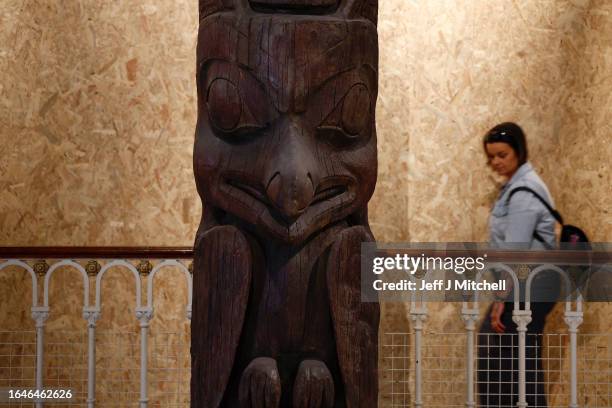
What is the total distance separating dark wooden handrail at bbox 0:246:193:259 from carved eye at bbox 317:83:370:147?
1267 millimetres

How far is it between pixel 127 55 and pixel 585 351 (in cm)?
307

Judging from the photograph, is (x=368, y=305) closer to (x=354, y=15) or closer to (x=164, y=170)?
(x=354, y=15)

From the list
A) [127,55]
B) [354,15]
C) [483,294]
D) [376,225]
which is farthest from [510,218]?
[127,55]

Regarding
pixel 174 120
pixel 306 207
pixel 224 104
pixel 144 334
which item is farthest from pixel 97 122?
pixel 306 207

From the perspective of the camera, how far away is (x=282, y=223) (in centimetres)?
240

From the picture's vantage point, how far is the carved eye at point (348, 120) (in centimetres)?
249

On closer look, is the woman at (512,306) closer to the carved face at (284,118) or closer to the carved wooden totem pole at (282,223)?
the carved wooden totem pole at (282,223)

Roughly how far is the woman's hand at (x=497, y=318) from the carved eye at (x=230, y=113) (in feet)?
5.57

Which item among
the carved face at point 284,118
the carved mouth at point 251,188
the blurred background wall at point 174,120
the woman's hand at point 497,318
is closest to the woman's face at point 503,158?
the blurred background wall at point 174,120

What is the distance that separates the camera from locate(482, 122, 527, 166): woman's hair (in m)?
3.96

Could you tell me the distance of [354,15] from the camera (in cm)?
258

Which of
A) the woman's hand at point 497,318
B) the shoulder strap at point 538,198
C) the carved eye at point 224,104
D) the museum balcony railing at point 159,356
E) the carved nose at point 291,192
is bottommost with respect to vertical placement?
the museum balcony railing at point 159,356

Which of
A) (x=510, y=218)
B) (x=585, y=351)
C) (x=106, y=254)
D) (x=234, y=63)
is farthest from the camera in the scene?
(x=585, y=351)

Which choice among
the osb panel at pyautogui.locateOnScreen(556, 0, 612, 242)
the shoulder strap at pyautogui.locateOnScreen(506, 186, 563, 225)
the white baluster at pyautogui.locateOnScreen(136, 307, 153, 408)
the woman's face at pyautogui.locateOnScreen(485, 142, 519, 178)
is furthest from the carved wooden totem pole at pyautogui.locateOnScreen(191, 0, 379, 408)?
the osb panel at pyautogui.locateOnScreen(556, 0, 612, 242)
